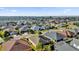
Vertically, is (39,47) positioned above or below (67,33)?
below

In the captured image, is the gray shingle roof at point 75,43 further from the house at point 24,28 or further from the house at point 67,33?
the house at point 24,28

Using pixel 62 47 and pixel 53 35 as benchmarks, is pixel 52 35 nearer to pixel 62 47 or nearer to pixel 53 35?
pixel 53 35

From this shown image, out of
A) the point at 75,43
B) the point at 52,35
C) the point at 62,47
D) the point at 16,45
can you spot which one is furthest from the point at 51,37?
the point at 16,45

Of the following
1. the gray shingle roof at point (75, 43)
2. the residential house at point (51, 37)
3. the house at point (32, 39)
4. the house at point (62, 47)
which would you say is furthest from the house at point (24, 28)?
the gray shingle roof at point (75, 43)

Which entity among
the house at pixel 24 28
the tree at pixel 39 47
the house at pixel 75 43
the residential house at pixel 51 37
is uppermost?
the house at pixel 24 28

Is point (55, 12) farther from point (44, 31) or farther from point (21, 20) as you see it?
point (21, 20)

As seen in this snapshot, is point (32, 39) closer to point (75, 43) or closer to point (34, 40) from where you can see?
point (34, 40)


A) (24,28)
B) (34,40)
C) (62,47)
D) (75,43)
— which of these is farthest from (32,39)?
(75,43)
